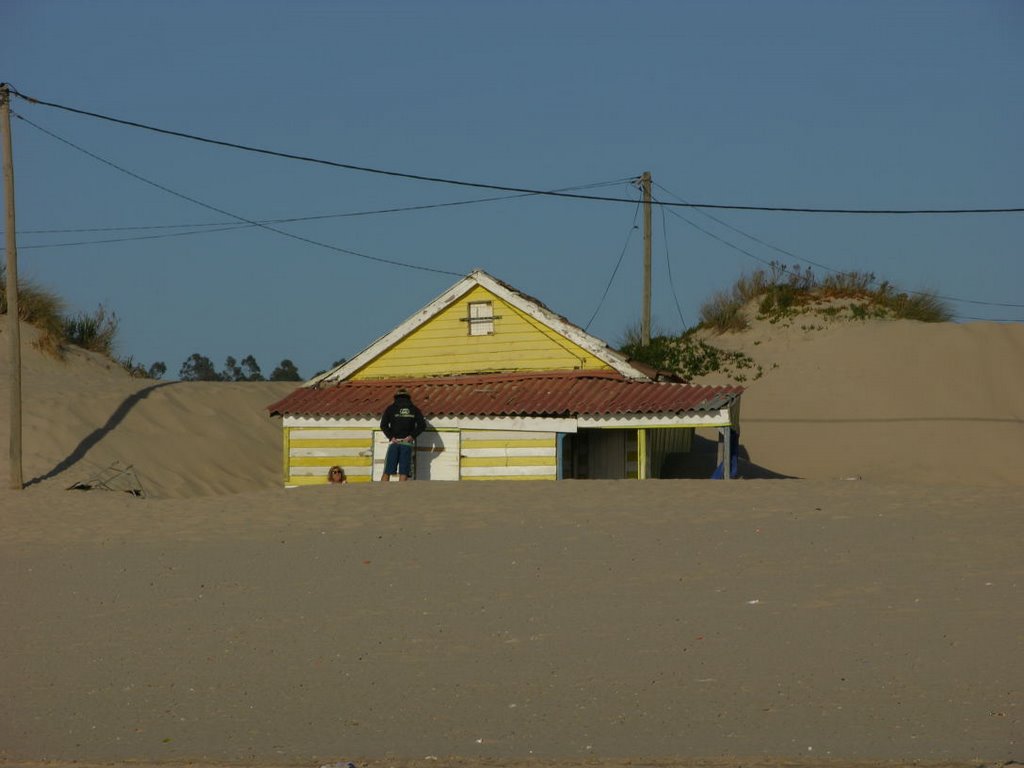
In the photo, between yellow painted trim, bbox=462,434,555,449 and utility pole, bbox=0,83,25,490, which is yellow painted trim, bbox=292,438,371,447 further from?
utility pole, bbox=0,83,25,490

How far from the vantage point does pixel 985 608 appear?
11.7 m

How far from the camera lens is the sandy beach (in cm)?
868

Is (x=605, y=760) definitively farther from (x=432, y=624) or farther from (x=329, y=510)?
(x=329, y=510)

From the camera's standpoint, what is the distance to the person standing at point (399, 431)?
22031 millimetres

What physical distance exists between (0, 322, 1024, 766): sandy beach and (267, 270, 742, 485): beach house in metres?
3.85

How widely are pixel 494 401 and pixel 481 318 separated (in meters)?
2.41

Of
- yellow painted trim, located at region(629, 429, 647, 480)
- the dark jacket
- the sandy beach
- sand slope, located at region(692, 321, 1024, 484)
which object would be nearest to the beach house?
yellow painted trim, located at region(629, 429, 647, 480)

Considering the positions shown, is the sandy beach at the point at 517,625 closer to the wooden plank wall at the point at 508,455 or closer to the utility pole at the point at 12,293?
the utility pole at the point at 12,293

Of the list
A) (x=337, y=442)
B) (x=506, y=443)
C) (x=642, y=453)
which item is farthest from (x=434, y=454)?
(x=642, y=453)

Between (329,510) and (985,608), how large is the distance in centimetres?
889

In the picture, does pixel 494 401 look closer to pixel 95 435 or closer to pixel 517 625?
pixel 95 435

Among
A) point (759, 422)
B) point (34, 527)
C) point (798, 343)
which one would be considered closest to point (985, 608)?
point (34, 527)

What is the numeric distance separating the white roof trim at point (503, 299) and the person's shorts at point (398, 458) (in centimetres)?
416

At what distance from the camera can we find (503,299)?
2530cm
